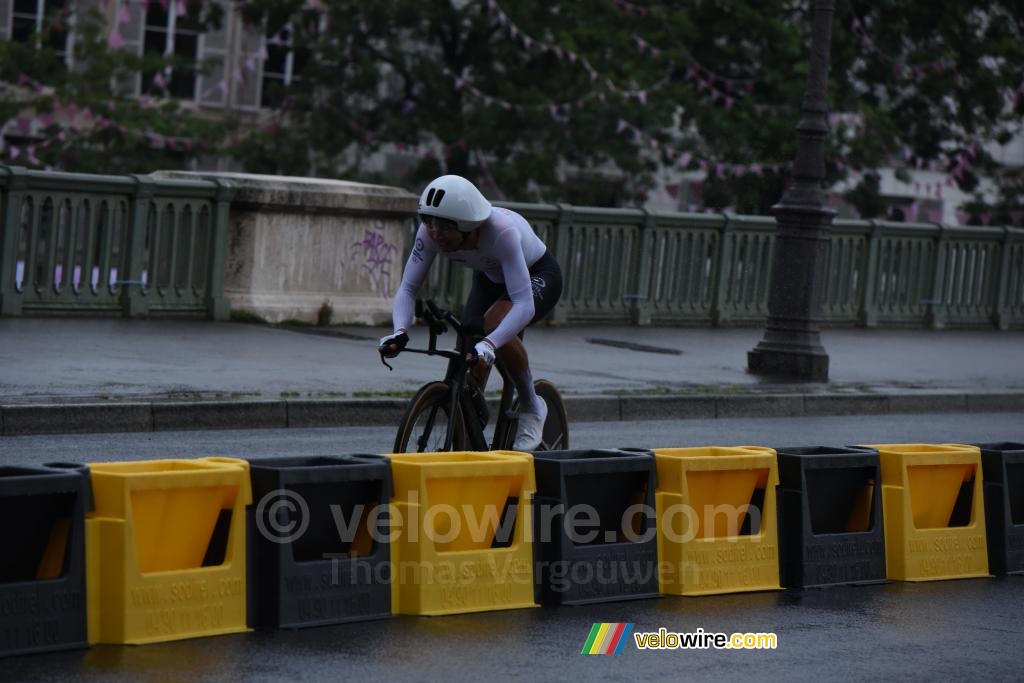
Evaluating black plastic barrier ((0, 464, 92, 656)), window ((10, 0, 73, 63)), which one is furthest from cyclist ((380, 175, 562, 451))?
window ((10, 0, 73, 63))

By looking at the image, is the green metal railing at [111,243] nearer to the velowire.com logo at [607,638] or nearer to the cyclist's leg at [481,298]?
the cyclist's leg at [481,298]

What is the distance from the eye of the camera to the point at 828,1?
17.1 m

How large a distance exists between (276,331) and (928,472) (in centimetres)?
1021

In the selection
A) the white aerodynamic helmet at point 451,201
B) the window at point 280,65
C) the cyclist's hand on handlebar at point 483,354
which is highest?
the window at point 280,65

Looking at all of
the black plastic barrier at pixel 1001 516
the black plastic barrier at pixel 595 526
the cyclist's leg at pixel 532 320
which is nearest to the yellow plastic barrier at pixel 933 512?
the black plastic barrier at pixel 1001 516

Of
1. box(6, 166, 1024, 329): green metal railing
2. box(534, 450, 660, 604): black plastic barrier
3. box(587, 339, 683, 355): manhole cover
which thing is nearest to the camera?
box(534, 450, 660, 604): black plastic barrier

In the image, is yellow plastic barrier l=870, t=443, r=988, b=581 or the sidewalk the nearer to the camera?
yellow plastic barrier l=870, t=443, r=988, b=581

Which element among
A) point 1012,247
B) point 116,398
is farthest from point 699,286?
point 116,398

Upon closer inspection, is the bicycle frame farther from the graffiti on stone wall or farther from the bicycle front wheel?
the graffiti on stone wall

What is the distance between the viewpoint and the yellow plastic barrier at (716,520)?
7531 millimetres

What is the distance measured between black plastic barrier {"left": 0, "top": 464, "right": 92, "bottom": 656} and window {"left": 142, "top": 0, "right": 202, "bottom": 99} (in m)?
31.6

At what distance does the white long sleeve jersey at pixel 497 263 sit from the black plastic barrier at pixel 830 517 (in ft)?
4.82

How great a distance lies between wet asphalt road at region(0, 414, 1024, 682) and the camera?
5.84m

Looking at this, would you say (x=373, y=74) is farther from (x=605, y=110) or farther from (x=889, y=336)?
(x=889, y=336)
